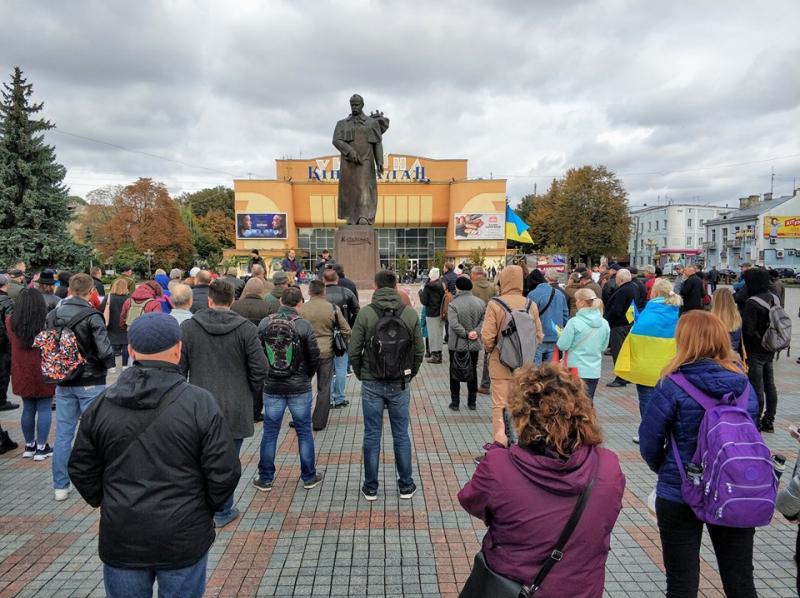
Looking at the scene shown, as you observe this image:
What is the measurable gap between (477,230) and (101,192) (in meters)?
44.3

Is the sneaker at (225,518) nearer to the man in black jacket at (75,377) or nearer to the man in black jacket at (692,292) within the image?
the man in black jacket at (75,377)

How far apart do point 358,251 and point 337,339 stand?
303 inches

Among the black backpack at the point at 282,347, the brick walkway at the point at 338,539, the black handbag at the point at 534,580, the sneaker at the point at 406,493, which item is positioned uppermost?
the black backpack at the point at 282,347

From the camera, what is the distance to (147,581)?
7.11 ft

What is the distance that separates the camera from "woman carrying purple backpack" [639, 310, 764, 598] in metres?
2.28

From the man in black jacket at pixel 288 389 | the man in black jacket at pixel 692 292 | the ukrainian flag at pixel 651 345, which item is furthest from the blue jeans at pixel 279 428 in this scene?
the man in black jacket at pixel 692 292

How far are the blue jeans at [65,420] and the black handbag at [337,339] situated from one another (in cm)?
235

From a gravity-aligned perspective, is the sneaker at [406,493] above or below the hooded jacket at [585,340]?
below

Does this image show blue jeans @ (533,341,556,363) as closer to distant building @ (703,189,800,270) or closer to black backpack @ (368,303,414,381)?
black backpack @ (368,303,414,381)

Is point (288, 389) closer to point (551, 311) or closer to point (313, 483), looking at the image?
point (313, 483)

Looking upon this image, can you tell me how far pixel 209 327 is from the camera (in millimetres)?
3920

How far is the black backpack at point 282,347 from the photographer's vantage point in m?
4.42

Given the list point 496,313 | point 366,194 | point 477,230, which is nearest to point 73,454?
point 496,313

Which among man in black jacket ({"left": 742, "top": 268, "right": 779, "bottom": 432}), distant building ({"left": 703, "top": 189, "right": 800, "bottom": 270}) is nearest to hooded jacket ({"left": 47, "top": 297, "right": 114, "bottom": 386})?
man in black jacket ({"left": 742, "top": 268, "right": 779, "bottom": 432})
